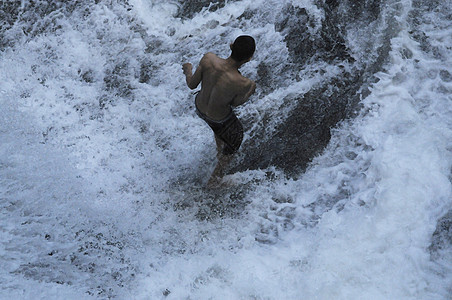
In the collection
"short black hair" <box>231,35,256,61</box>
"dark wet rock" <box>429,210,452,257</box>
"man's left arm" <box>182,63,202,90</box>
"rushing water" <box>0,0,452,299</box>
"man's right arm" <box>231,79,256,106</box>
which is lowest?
"dark wet rock" <box>429,210,452,257</box>

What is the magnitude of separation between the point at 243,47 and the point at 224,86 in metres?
0.34

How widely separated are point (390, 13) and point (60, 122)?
383 centimetres

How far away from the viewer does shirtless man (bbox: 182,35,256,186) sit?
3137mm

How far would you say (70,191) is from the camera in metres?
4.05

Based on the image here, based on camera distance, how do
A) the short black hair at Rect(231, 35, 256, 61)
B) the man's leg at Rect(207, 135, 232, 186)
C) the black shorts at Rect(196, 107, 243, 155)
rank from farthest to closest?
1. the man's leg at Rect(207, 135, 232, 186)
2. the black shorts at Rect(196, 107, 243, 155)
3. the short black hair at Rect(231, 35, 256, 61)

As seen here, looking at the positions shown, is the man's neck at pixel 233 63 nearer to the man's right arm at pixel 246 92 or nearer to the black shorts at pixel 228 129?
the man's right arm at pixel 246 92

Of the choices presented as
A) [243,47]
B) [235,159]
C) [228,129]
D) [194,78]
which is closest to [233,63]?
[243,47]

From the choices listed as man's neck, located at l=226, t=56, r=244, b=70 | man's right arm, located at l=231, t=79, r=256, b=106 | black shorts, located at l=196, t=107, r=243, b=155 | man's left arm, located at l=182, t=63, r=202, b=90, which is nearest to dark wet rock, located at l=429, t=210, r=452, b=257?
black shorts, located at l=196, t=107, r=243, b=155

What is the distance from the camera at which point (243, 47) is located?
10.1 ft

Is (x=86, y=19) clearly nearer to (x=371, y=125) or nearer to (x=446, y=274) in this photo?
(x=371, y=125)

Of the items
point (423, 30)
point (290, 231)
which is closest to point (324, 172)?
point (290, 231)

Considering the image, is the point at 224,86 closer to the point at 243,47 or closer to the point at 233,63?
the point at 233,63

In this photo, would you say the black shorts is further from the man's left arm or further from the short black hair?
the short black hair

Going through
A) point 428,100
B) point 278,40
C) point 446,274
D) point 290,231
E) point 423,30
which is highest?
point 278,40
